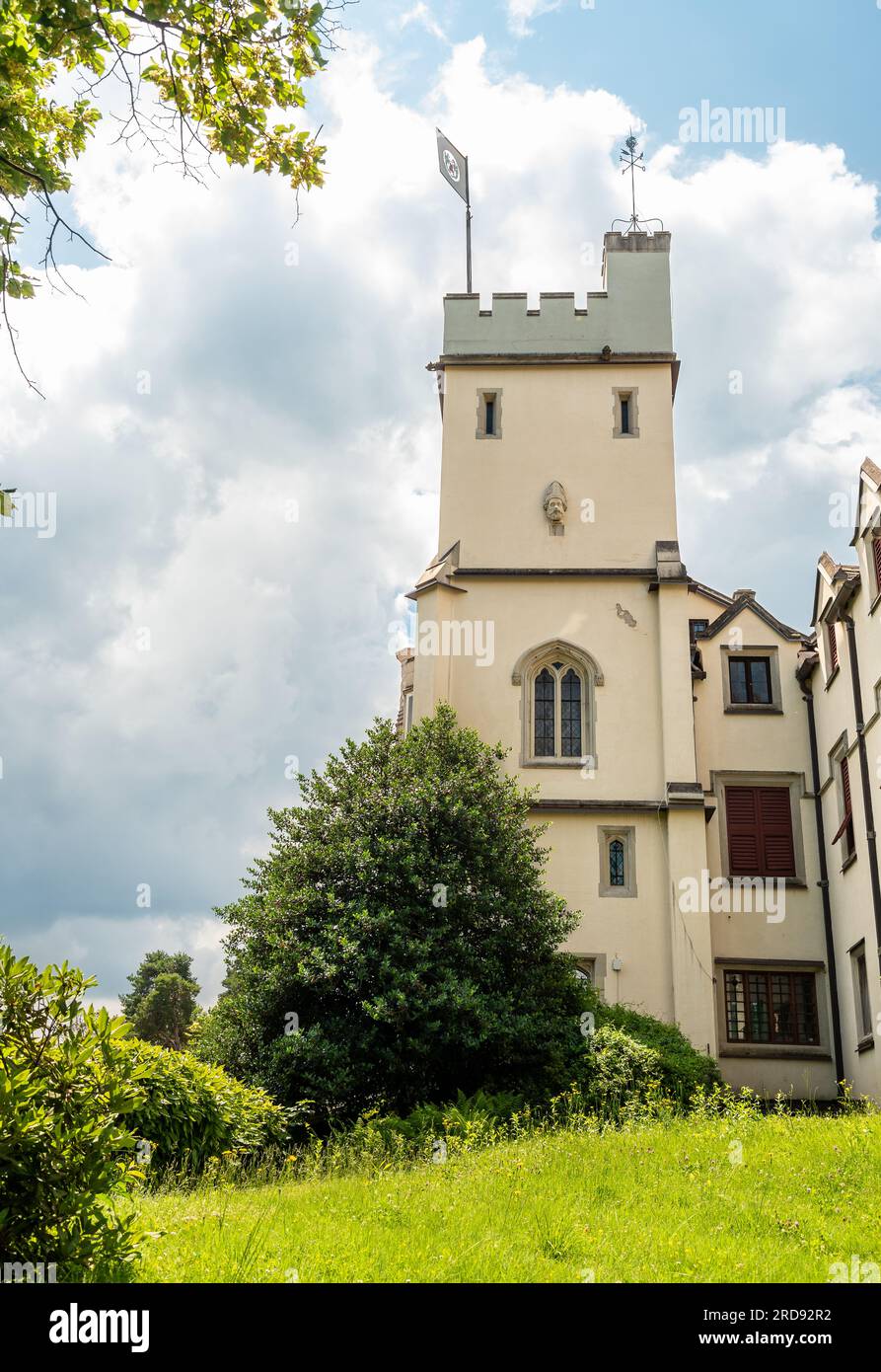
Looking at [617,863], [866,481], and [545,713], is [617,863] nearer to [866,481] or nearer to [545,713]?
[545,713]

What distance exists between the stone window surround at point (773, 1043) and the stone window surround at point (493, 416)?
44.7 feet

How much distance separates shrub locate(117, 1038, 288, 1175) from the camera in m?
11.9

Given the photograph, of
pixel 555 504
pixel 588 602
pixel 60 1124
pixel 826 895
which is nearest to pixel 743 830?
pixel 826 895

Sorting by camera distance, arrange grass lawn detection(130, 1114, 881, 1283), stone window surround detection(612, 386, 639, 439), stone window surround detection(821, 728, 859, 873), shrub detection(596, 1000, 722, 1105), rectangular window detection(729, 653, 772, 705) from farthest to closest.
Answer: stone window surround detection(612, 386, 639, 439), rectangular window detection(729, 653, 772, 705), stone window surround detection(821, 728, 859, 873), shrub detection(596, 1000, 722, 1105), grass lawn detection(130, 1114, 881, 1283)

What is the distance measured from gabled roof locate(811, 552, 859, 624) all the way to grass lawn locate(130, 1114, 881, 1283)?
38.7 feet

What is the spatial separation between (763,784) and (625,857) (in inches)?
152

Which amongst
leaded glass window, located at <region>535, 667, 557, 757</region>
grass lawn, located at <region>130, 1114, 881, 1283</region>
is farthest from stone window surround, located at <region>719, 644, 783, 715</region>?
grass lawn, located at <region>130, 1114, 881, 1283</region>

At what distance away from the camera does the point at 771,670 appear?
26.5 metres

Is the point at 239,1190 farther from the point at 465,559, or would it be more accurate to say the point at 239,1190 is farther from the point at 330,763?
the point at 465,559

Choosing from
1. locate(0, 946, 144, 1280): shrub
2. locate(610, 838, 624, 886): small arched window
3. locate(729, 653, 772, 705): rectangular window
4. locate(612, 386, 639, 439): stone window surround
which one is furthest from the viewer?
locate(612, 386, 639, 439): stone window surround

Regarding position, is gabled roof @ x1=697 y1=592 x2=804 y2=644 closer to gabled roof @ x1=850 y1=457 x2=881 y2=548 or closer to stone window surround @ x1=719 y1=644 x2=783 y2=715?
stone window surround @ x1=719 y1=644 x2=783 y2=715

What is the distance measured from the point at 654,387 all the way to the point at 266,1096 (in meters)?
19.9
